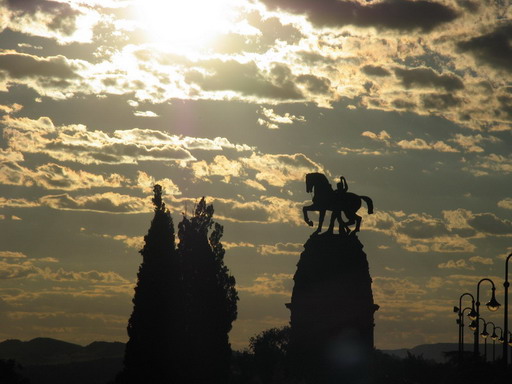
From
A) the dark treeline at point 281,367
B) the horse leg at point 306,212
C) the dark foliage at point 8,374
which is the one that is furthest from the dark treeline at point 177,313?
the horse leg at point 306,212

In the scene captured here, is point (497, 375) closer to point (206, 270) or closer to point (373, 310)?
point (373, 310)

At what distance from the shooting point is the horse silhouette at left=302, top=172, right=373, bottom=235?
47.3 meters

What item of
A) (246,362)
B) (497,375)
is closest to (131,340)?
(497,375)

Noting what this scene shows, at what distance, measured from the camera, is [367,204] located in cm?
4797

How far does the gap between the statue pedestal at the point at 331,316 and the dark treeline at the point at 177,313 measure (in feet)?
81.1

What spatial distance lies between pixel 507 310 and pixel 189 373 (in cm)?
2456

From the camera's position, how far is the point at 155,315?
70875 mm

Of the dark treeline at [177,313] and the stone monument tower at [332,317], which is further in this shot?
the dark treeline at [177,313]

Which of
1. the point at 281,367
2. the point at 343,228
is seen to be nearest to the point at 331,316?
the point at 343,228

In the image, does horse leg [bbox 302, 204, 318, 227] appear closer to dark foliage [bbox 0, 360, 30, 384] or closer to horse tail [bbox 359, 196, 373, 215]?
horse tail [bbox 359, 196, 373, 215]

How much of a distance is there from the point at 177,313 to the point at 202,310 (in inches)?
132

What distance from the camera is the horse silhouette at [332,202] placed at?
1861 inches

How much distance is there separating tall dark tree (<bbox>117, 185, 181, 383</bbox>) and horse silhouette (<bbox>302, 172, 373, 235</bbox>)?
2498 centimetres

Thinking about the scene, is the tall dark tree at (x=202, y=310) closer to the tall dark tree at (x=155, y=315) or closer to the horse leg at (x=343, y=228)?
the tall dark tree at (x=155, y=315)
